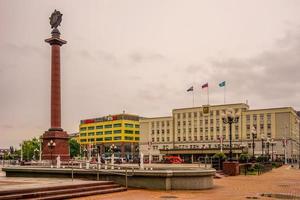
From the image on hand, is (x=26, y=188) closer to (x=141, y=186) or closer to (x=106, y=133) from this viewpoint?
(x=141, y=186)

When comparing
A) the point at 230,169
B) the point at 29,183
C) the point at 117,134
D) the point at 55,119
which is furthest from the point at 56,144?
the point at 117,134

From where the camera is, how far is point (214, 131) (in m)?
130

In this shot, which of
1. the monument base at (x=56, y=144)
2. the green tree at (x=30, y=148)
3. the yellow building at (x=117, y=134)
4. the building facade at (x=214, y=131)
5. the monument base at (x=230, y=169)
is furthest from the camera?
the yellow building at (x=117, y=134)

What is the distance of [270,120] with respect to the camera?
119 meters

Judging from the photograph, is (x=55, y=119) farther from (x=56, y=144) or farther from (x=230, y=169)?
(x=230, y=169)

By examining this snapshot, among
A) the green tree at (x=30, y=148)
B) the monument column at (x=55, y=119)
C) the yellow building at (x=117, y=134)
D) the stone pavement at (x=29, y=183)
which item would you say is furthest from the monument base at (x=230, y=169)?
the green tree at (x=30, y=148)

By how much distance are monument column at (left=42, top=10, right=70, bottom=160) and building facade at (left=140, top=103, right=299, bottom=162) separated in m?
51.6

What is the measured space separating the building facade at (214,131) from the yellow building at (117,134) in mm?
9849

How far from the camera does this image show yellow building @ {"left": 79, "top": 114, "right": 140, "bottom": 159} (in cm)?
15338

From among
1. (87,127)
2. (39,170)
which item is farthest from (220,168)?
(87,127)

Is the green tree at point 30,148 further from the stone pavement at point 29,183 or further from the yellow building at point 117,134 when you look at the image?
the stone pavement at point 29,183

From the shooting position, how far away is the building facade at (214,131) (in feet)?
384

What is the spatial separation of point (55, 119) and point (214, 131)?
79.5 meters

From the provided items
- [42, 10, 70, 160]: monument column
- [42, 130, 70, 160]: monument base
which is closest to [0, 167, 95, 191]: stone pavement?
[42, 10, 70, 160]: monument column
